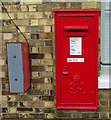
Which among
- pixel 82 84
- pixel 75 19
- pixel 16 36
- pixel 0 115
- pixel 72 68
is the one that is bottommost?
pixel 0 115

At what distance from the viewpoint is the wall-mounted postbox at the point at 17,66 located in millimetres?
2262

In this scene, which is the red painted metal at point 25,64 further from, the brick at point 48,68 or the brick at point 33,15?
the brick at point 33,15

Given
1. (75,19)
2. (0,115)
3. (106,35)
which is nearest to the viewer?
(75,19)

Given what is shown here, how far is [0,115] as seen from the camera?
2807 millimetres

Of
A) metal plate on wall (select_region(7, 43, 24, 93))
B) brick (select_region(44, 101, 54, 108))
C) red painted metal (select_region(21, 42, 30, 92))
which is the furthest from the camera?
brick (select_region(44, 101, 54, 108))

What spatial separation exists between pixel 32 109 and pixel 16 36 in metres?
1.39

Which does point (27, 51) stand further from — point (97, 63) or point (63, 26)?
point (97, 63)

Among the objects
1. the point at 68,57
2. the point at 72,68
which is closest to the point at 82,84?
the point at 72,68

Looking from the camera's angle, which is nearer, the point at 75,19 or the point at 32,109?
the point at 75,19

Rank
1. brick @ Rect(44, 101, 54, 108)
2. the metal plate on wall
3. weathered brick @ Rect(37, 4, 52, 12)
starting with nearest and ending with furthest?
1. the metal plate on wall
2. weathered brick @ Rect(37, 4, 52, 12)
3. brick @ Rect(44, 101, 54, 108)

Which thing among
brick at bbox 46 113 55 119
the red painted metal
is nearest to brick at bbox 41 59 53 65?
the red painted metal

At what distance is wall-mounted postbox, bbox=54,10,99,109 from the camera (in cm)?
244

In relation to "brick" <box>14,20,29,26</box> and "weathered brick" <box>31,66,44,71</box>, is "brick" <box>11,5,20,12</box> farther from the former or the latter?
"weathered brick" <box>31,66,44,71</box>

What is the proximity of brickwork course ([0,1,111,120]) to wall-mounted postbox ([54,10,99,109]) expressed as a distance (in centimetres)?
12
